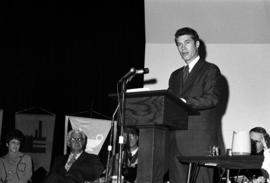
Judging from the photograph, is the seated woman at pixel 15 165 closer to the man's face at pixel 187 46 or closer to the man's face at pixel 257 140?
the man's face at pixel 257 140

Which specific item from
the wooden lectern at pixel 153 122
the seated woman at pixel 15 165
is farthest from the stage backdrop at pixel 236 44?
the wooden lectern at pixel 153 122

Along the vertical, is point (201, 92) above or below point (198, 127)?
above

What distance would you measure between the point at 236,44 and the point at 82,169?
2437 mm

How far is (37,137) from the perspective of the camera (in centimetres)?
661

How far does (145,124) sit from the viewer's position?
256 cm

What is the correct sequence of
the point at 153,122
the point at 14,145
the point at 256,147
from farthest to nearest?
the point at 14,145 → the point at 256,147 → the point at 153,122

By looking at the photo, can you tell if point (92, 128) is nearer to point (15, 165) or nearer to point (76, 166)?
point (15, 165)

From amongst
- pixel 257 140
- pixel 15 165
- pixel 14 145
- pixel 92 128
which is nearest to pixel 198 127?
pixel 257 140

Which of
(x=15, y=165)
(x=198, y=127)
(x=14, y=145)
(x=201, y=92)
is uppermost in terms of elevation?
(x=201, y=92)

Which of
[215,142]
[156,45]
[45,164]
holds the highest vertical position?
[156,45]

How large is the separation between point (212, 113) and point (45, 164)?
4.29m

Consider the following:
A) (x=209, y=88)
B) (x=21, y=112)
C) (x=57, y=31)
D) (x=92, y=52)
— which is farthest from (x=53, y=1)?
(x=209, y=88)

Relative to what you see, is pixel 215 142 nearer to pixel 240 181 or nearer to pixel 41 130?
pixel 240 181

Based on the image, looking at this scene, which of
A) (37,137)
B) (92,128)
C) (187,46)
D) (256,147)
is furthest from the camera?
(92,128)
